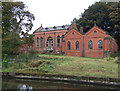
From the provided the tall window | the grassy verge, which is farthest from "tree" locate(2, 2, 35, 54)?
the tall window

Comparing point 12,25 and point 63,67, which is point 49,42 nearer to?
point 12,25

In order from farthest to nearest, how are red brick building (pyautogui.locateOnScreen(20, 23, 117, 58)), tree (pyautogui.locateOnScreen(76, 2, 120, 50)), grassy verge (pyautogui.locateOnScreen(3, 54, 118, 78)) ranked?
tree (pyautogui.locateOnScreen(76, 2, 120, 50))
red brick building (pyautogui.locateOnScreen(20, 23, 117, 58))
grassy verge (pyautogui.locateOnScreen(3, 54, 118, 78))

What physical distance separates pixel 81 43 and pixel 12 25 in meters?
15.1

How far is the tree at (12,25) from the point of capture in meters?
19.0

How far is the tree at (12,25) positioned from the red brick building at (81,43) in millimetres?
3545

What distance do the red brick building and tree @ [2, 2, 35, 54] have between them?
354cm

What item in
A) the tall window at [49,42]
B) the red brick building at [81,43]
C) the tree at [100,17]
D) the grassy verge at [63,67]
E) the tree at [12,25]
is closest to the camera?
the grassy verge at [63,67]

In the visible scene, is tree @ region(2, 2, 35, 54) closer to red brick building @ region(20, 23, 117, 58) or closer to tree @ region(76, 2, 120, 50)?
red brick building @ region(20, 23, 117, 58)

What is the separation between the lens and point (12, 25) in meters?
20.4

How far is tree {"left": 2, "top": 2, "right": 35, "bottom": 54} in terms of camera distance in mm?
19047

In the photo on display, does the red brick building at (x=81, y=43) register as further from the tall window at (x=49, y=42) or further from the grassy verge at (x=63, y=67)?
the grassy verge at (x=63, y=67)

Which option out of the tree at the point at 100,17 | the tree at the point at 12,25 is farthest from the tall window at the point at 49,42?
the tree at the point at 12,25

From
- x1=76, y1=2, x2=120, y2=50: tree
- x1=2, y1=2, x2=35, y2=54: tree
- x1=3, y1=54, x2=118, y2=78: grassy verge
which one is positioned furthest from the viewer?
x1=76, y1=2, x2=120, y2=50: tree

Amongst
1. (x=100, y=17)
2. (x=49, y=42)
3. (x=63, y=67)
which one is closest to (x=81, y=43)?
(x=100, y=17)
